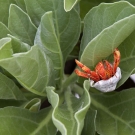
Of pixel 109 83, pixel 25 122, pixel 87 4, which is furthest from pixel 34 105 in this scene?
pixel 87 4

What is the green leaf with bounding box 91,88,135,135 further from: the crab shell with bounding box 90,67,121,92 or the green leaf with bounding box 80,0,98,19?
the green leaf with bounding box 80,0,98,19

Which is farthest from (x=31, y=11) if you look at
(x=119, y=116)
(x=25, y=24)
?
(x=119, y=116)

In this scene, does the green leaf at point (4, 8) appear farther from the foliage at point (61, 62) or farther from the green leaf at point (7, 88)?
the green leaf at point (7, 88)

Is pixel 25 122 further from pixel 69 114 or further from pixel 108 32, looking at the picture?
pixel 108 32

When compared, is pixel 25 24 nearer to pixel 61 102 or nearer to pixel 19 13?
pixel 19 13

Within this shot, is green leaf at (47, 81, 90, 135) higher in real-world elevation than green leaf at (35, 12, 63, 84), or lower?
lower

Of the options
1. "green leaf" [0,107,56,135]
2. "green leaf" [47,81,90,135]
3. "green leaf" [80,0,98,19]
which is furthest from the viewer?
"green leaf" [80,0,98,19]

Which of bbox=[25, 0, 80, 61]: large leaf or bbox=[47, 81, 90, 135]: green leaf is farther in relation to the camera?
bbox=[25, 0, 80, 61]: large leaf

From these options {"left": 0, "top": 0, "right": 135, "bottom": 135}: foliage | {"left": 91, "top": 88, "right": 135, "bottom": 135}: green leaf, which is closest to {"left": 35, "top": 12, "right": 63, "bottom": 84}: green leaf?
{"left": 0, "top": 0, "right": 135, "bottom": 135}: foliage
